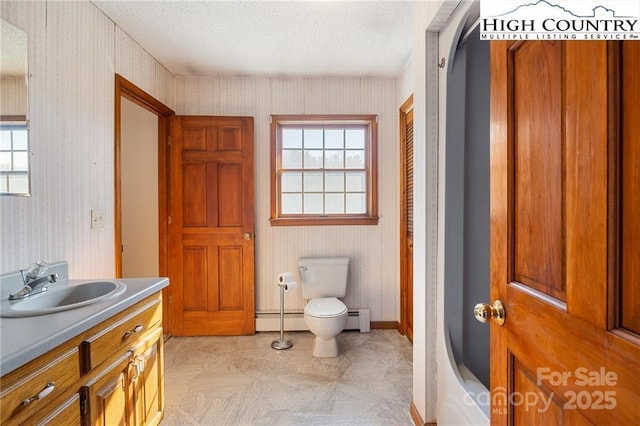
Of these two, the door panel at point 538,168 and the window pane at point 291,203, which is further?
the window pane at point 291,203

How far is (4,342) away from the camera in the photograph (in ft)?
2.76

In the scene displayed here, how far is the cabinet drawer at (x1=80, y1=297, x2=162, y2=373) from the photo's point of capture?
1.05 metres

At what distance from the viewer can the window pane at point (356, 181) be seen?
3034 millimetres

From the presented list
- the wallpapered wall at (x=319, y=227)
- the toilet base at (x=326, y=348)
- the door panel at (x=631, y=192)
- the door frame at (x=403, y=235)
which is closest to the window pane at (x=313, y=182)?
the wallpapered wall at (x=319, y=227)

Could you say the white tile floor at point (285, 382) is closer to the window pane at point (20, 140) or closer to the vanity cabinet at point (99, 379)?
the vanity cabinet at point (99, 379)

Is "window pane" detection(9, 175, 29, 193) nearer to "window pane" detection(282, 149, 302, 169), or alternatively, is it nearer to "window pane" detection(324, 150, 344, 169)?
"window pane" detection(282, 149, 302, 169)

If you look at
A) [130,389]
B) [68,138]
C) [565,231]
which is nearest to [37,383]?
[130,389]

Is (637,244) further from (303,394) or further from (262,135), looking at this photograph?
(262,135)

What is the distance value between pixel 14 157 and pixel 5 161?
0.05 metres

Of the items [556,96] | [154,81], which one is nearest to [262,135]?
[154,81]

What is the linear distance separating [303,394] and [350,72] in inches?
107

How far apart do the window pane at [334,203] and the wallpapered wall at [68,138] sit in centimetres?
183

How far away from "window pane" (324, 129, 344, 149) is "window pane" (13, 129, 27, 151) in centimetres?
223

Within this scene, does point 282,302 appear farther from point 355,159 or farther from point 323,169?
point 355,159
